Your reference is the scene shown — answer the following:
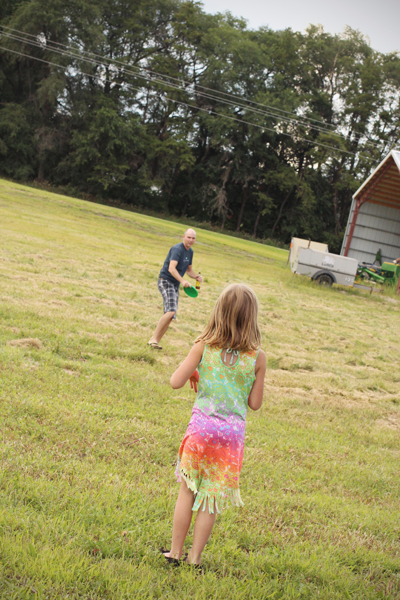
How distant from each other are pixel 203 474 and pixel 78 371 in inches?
121

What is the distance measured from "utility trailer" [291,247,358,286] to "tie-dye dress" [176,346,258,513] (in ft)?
52.4

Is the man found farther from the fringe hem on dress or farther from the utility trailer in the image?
the utility trailer

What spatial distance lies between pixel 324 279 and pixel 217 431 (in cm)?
1637

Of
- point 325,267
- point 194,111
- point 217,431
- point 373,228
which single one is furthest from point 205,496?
point 194,111

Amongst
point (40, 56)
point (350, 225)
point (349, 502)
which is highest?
point (40, 56)

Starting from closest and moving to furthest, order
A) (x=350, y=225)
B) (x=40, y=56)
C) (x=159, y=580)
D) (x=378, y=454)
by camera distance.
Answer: (x=159, y=580), (x=378, y=454), (x=350, y=225), (x=40, y=56)

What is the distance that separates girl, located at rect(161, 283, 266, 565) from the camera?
2.68m

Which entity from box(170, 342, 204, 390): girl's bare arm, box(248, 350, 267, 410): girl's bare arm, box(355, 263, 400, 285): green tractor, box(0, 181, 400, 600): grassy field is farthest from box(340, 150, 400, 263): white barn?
box(170, 342, 204, 390): girl's bare arm

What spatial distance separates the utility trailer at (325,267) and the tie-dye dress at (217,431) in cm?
1597

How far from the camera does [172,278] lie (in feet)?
24.7

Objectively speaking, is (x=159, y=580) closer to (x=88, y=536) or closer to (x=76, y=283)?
(x=88, y=536)

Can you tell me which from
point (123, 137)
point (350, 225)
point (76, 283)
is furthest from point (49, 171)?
point (76, 283)

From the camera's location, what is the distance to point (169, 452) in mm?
4148

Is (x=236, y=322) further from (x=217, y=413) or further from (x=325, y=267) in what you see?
(x=325, y=267)
